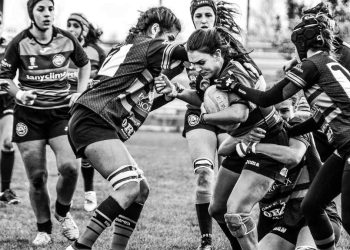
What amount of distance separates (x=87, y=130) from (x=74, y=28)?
4332mm

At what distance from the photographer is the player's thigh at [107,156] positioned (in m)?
5.16

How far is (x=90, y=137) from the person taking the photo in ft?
17.2

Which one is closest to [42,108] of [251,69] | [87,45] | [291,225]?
[251,69]

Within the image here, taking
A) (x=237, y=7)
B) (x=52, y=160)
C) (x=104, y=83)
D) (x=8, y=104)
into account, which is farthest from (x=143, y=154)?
(x=104, y=83)

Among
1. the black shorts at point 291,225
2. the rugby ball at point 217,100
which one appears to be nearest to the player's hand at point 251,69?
the rugby ball at point 217,100

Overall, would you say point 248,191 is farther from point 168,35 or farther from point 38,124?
point 38,124

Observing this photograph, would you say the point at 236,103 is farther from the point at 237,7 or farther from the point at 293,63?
the point at 237,7

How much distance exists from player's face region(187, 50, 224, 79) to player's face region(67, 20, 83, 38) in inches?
171

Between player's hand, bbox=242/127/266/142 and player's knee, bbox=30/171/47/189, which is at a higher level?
player's hand, bbox=242/127/266/142

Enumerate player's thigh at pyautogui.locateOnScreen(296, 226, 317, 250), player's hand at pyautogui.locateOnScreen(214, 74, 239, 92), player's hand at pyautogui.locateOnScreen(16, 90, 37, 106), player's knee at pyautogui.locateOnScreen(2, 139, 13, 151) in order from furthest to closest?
player's knee at pyautogui.locateOnScreen(2, 139, 13, 151) → player's hand at pyautogui.locateOnScreen(16, 90, 37, 106) → player's thigh at pyautogui.locateOnScreen(296, 226, 317, 250) → player's hand at pyautogui.locateOnScreen(214, 74, 239, 92)

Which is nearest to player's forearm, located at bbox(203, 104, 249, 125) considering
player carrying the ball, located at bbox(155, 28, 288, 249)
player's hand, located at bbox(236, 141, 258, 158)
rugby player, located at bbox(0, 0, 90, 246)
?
player carrying the ball, located at bbox(155, 28, 288, 249)

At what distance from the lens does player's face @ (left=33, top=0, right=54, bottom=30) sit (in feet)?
22.4

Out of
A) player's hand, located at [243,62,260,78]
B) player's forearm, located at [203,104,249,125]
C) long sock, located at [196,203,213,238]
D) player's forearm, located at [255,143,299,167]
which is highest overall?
player's hand, located at [243,62,260,78]

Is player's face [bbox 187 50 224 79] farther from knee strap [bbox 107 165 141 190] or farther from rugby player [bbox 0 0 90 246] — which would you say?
rugby player [bbox 0 0 90 246]
